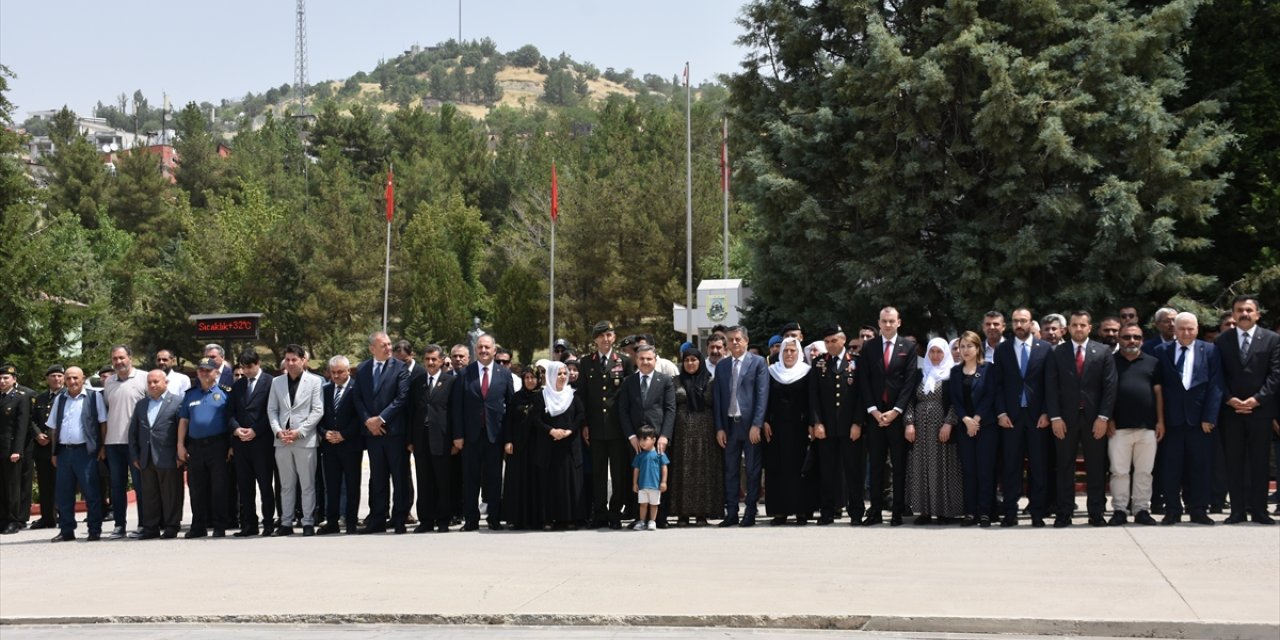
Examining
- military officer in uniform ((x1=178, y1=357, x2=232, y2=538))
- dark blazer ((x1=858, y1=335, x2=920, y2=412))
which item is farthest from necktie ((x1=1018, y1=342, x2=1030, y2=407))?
military officer in uniform ((x1=178, y1=357, x2=232, y2=538))

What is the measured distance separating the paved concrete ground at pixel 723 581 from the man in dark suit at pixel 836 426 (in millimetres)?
382

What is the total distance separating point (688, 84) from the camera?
41.6 meters

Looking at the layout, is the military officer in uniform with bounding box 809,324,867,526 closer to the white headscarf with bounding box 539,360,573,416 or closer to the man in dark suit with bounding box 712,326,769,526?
the man in dark suit with bounding box 712,326,769,526

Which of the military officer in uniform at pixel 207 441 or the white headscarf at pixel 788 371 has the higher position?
the white headscarf at pixel 788 371

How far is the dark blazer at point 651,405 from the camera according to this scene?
1442 cm

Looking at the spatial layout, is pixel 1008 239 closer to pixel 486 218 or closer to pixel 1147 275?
pixel 1147 275

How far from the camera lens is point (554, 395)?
14.8m

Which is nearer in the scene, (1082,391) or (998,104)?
(1082,391)

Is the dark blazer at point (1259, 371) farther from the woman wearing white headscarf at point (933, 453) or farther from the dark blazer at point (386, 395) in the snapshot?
the dark blazer at point (386, 395)

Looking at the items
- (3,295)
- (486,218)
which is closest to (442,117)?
(486,218)

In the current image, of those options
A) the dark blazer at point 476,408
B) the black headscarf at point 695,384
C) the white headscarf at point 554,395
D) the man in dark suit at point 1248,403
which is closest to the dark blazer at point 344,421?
the dark blazer at point 476,408

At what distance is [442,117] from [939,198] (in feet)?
272

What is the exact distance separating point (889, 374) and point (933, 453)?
2.85 feet

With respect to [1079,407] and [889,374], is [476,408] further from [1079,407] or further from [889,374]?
[1079,407]
